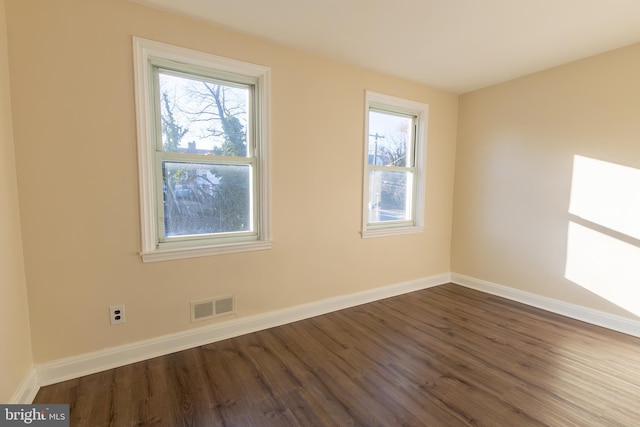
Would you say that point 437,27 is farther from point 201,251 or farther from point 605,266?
point 605,266

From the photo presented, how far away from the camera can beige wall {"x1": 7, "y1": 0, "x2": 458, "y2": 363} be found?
→ 174 cm

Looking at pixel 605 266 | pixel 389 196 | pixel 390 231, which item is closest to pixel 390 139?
pixel 389 196

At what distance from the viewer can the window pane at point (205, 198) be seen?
2.21 metres

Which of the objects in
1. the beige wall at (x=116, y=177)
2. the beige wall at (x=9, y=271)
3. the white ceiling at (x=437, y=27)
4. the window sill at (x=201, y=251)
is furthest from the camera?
the window sill at (x=201, y=251)

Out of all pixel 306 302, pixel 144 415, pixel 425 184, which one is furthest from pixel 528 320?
pixel 144 415

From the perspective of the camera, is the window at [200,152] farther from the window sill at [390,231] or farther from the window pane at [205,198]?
the window sill at [390,231]

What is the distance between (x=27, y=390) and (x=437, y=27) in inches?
145

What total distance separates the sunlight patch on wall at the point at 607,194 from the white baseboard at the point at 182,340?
2.20 m

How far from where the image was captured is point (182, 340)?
2.24 meters

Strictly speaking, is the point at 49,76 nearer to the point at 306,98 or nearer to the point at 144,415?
the point at 306,98

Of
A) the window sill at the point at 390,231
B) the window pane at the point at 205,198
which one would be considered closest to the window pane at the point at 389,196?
the window sill at the point at 390,231

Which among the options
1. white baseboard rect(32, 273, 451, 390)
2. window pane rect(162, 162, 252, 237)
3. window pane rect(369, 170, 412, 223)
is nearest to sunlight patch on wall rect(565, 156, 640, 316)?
window pane rect(369, 170, 412, 223)

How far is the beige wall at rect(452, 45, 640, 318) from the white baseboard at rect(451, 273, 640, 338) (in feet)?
0.20

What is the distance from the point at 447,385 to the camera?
73.2 inches
